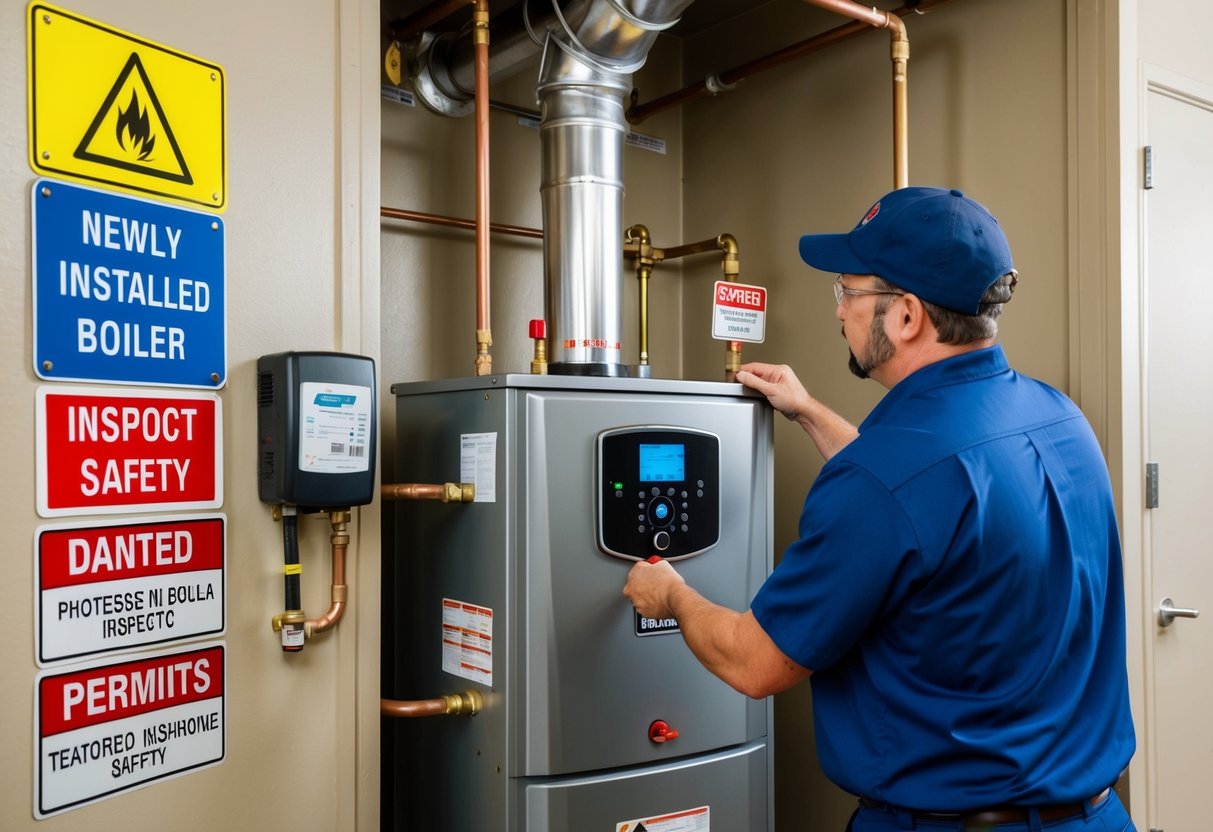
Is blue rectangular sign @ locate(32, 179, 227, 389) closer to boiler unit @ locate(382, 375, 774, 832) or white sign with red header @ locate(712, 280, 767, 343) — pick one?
boiler unit @ locate(382, 375, 774, 832)

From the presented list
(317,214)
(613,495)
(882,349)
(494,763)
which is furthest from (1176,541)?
(317,214)

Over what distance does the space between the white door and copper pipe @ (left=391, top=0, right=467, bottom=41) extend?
1325 mm

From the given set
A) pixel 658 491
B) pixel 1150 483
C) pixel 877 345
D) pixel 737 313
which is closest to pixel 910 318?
pixel 877 345

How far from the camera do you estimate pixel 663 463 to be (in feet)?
5.01

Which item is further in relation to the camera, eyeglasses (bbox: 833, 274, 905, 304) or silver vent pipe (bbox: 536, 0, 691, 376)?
silver vent pipe (bbox: 536, 0, 691, 376)

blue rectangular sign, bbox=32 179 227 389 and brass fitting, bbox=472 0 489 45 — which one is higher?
brass fitting, bbox=472 0 489 45

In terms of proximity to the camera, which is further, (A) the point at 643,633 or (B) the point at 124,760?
(A) the point at 643,633

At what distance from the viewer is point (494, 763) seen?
4.66 ft

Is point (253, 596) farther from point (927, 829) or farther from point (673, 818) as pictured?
point (927, 829)

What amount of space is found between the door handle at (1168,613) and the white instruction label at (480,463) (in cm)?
137

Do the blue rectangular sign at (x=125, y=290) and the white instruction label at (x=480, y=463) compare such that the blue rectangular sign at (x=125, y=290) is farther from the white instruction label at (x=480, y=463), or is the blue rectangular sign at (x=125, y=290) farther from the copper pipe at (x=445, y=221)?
the copper pipe at (x=445, y=221)

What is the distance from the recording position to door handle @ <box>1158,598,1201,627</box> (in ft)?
6.33

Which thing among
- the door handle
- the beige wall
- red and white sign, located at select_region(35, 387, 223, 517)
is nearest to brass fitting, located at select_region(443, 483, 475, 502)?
the beige wall

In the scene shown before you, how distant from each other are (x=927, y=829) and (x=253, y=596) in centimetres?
88
